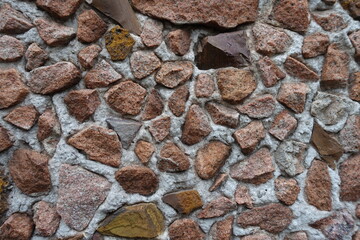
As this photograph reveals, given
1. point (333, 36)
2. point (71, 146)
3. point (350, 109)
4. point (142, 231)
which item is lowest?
point (142, 231)

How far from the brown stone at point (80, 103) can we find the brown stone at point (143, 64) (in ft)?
0.59

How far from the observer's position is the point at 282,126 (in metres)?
1.33

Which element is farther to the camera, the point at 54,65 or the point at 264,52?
the point at 264,52

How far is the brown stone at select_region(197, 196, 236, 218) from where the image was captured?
4.18 ft

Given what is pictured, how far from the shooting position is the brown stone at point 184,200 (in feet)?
4.10

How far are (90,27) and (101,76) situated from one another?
18 centimetres

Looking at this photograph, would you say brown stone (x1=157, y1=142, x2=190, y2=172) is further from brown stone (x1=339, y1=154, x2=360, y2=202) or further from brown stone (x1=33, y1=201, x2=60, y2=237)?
brown stone (x1=339, y1=154, x2=360, y2=202)

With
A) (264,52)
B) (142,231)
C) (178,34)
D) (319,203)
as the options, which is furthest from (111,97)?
(319,203)

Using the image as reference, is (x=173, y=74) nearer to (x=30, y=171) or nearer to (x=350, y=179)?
(x=30, y=171)

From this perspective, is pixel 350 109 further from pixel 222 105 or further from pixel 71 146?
pixel 71 146

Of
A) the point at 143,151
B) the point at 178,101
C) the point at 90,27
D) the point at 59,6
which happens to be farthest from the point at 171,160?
the point at 59,6

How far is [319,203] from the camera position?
1.34m

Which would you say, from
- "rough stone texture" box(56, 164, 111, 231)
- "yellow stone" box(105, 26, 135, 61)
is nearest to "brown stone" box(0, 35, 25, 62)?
"yellow stone" box(105, 26, 135, 61)

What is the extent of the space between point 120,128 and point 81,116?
0.14 meters
